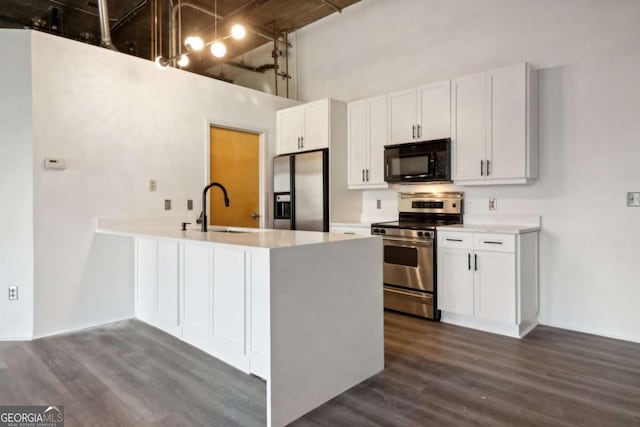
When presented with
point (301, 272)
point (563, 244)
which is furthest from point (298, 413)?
point (563, 244)

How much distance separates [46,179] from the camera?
3.23m

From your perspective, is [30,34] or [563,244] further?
[563,244]

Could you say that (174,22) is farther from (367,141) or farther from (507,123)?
(507,123)

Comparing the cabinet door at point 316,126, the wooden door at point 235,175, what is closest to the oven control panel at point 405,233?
the cabinet door at point 316,126

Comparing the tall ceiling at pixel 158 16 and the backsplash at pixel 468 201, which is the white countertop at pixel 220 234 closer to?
the backsplash at pixel 468 201

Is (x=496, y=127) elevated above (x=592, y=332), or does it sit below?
above

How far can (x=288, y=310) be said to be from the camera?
197cm

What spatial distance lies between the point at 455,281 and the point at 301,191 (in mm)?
2037

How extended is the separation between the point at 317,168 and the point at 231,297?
2.51 meters

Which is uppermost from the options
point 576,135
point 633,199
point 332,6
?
point 332,6

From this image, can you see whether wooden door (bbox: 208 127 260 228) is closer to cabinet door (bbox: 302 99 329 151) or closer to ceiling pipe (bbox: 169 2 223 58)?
cabinet door (bbox: 302 99 329 151)

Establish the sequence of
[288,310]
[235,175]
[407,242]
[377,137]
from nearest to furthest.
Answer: [288,310] → [407,242] → [377,137] → [235,175]

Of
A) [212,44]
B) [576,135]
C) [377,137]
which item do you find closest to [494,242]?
[576,135]

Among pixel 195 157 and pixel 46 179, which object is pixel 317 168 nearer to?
pixel 195 157
